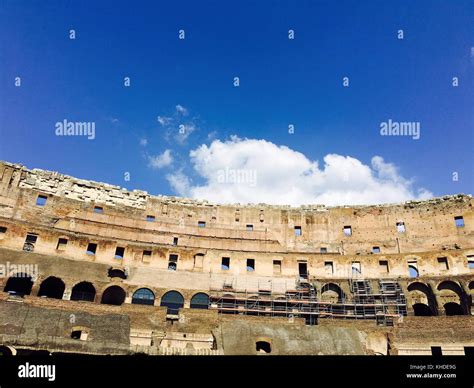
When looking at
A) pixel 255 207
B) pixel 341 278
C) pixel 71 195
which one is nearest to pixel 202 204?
pixel 255 207

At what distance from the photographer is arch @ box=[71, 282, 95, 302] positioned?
3015 centimetres

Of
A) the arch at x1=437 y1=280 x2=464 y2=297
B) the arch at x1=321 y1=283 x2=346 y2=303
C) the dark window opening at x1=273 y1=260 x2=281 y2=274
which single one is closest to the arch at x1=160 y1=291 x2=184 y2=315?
the dark window opening at x1=273 y1=260 x2=281 y2=274

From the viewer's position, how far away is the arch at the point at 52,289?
30.2 metres

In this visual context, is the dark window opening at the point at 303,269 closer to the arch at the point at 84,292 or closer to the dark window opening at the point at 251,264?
the dark window opening at the point at 251,264

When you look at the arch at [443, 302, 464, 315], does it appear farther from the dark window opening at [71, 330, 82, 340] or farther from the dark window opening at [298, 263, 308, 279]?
the dark window opening at [71, 330, 82, 340]

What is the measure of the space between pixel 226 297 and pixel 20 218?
2297 cm

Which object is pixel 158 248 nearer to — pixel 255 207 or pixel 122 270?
pixel 122 270

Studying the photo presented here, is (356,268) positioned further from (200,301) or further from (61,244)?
(61,244)

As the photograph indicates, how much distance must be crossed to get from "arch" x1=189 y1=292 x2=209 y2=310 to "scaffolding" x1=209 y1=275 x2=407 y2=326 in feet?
1.44

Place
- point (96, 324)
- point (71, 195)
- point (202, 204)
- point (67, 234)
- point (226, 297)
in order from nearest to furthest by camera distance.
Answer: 1. point (96, 324)
2. point (226, 297)
3. point (67, 234)
4. point (71, 195)
5. point (202, 204)

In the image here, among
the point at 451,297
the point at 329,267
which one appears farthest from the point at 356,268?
the point at 451,297

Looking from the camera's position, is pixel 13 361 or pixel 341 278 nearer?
pixel 13 361

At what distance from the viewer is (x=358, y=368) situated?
6.16 m

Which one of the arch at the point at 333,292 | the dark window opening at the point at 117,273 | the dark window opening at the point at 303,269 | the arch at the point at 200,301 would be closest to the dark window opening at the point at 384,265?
the arch at the point at 333,292
